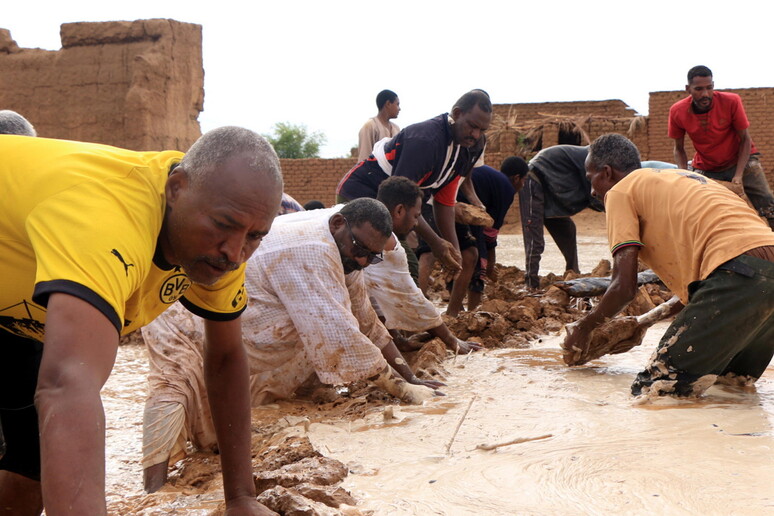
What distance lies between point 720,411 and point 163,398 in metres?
2.31

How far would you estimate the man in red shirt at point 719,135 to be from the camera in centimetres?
663

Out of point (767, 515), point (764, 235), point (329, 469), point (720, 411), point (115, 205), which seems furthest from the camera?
point (764, 235)

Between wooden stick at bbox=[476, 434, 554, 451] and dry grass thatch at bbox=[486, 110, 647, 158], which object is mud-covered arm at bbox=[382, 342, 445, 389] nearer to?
wooden stick at bbox=[476, 434, 554, 451]

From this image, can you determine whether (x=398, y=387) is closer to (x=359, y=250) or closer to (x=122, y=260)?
(x=359, y=250)

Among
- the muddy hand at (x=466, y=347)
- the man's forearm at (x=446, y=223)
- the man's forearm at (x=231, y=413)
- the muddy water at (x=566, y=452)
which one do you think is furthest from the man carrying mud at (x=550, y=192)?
the man's forearm at (x=231, y=413)

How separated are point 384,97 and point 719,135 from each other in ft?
10.2

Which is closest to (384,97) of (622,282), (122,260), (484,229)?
(484,229)

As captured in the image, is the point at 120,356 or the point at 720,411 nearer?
the point at 720,411

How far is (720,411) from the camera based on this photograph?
10.4ft

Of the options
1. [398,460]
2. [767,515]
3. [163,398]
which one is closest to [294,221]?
[163,398]

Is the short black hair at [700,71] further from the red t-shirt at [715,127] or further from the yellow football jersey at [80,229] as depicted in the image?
the yellow football jersey at [80,229]

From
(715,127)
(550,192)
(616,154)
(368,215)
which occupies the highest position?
(715,127)

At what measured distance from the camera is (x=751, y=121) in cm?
1530

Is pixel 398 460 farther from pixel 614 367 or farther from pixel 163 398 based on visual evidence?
pixel 614 367
